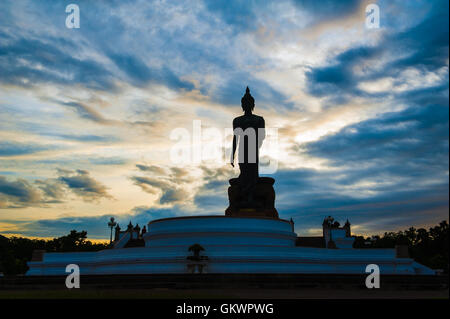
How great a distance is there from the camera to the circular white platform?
100 ft

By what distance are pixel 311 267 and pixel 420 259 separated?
36532mm

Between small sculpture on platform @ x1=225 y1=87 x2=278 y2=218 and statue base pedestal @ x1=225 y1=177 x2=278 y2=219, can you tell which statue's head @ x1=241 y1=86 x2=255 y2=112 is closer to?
small sculpture on platform @ x1=225 y1=87 x2=278 y2=218

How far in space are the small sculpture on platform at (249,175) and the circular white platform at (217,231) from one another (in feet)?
17.4

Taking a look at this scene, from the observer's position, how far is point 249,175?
132 feet

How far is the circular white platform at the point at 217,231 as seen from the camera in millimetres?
30578

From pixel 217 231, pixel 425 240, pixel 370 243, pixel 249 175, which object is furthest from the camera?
pixel 425 240

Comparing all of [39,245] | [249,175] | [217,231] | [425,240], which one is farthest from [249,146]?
[425,240]

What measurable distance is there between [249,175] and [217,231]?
10570mm

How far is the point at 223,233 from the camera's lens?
30.5 m

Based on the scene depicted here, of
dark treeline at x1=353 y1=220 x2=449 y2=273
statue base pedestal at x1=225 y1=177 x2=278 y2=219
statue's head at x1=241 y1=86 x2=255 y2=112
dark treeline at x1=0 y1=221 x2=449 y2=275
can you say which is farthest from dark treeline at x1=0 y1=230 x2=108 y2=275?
dark treeline at x1=353 y1=220 x2=449 y2=273

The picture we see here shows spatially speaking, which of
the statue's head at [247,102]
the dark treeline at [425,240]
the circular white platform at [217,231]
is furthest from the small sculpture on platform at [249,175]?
the dark treeline at [425,240]

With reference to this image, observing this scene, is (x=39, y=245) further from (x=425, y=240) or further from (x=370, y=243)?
(x=425, y=240)

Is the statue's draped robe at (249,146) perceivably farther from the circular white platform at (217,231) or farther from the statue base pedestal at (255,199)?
the circular white platform at (217,231)
